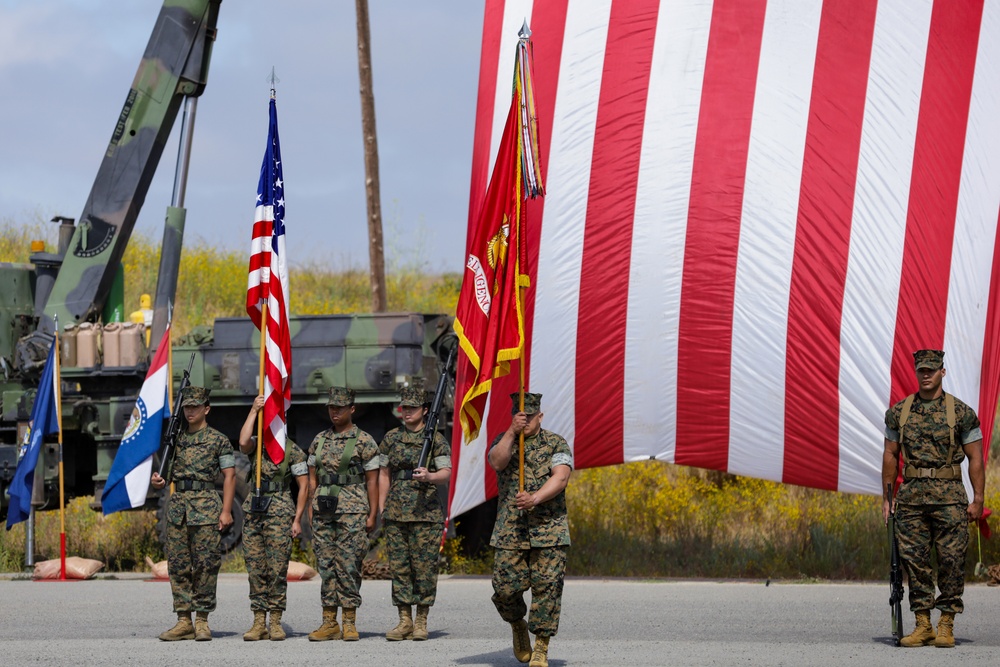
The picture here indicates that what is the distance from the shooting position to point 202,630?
9.76 meters

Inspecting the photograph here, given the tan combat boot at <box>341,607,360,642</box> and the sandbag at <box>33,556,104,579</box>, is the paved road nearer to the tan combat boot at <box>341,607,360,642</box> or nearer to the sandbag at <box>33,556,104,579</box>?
the tan combat boot at <box>341,607,360,642</box>

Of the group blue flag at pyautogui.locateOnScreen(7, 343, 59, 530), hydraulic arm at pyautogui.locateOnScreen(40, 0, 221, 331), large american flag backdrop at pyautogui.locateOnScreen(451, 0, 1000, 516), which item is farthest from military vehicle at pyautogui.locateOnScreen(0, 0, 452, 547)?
large american flag backdrop at pyautogui.locateOnScreen(451, 0, 1000, 516)

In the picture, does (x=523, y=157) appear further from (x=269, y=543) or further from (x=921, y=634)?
(x=921, y=634)

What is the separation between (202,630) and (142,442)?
14.0ft

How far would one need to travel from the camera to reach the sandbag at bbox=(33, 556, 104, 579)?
14.7 meters

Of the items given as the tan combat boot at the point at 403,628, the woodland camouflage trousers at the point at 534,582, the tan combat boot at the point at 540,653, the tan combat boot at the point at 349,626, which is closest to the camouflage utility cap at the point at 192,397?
the tan combat boot at the point at 349,626

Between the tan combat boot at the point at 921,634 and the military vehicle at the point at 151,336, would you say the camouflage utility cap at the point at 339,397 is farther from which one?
the military vehicle at the point at 151,336

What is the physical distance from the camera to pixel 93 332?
1576 centimetres

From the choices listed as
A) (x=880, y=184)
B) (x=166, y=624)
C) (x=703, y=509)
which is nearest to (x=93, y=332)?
(x=166, y=624)

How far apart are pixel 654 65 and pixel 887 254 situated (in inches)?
107

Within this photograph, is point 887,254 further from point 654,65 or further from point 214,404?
point 214,404

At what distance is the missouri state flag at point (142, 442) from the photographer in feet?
44.5

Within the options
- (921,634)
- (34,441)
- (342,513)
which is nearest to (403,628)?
(342,513)

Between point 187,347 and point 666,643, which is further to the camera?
point 187,347
